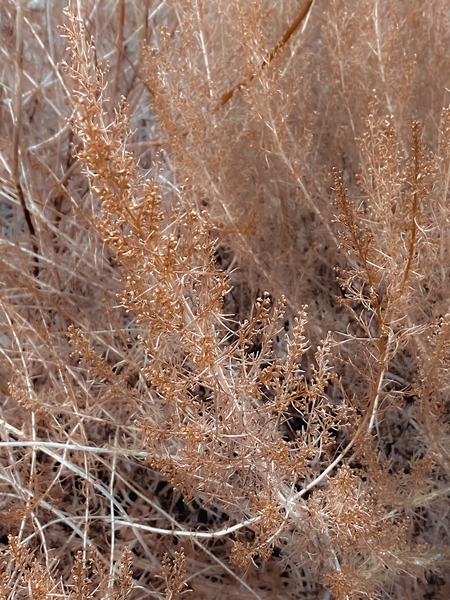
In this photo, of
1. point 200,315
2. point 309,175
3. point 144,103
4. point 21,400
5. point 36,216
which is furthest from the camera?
point 144,103

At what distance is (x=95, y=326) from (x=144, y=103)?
0.63 metres

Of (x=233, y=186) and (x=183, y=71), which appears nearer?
(x=183, y=71)

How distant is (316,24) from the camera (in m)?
1.22

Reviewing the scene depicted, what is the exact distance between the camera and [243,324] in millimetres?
640

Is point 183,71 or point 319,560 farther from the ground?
point 183,71

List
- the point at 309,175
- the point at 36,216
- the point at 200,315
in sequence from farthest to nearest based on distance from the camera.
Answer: the point at 36,216
the point at 309,175
the point at 200,315

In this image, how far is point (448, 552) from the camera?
0.97 meters

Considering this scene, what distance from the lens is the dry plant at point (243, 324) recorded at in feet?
2.19

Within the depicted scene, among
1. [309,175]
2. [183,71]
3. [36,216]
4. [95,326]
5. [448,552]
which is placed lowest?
[448,552]

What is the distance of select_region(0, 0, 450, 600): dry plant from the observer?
0.67 meters

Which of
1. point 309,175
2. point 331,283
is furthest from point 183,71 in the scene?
point 331,283

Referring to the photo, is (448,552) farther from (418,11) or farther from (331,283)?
(418,11)

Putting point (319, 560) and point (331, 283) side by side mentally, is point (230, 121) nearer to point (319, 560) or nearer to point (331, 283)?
point (331, 283)

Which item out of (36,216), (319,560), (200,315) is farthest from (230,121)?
(319,560)
